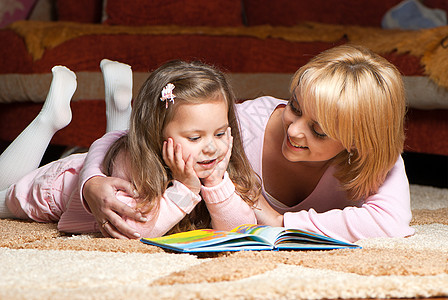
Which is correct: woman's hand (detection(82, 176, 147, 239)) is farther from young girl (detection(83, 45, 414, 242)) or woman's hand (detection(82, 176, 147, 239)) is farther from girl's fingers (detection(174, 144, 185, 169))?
girl's fingers (detection(174, 144, 185, 169))

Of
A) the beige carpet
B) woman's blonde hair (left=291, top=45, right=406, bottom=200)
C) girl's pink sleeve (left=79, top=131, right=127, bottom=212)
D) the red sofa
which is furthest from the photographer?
the red sofa

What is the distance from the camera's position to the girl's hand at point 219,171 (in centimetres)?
119

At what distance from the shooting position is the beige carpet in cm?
78

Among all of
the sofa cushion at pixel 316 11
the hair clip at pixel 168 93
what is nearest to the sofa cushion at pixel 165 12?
the sofa cushion at pixel 316 11

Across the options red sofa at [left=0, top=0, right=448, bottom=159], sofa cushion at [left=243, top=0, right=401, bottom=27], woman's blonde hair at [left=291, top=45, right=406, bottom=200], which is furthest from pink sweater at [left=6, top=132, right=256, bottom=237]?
sofa cushion at [left=243, top=0, right=401, bottom=27]

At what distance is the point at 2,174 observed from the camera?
1602 millimetres

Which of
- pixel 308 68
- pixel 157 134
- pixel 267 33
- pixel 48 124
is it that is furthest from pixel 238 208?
pixel 267 33

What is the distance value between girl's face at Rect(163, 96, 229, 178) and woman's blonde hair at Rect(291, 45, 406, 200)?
7.3 inches

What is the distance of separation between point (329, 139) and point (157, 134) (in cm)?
35

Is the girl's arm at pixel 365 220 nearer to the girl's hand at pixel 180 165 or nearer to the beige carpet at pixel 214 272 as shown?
the beige carpet at pixel 214 272

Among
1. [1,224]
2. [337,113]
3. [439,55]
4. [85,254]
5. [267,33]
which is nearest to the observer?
[85,254]

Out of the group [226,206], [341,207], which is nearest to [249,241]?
[226,206]

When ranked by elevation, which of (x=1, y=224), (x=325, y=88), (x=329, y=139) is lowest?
(x=1, y=224)

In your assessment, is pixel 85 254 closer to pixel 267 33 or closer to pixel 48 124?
pixel 48 124
